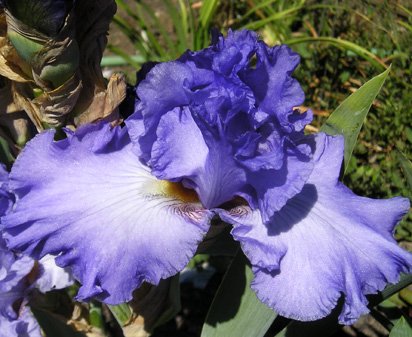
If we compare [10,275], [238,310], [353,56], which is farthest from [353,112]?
[353,56]

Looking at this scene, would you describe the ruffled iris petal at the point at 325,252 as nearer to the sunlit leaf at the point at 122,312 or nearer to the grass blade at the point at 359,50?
the sunlit leaf at the point at 122,312

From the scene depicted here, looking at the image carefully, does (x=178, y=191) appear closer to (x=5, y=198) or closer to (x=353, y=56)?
(x=5, y=198)

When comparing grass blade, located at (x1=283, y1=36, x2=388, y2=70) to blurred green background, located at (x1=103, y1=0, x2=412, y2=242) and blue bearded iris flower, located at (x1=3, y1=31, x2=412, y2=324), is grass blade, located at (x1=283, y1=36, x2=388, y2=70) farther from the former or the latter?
blue bearded iris flower, located at (x1=3, y1=31, x2=412, y2=324)

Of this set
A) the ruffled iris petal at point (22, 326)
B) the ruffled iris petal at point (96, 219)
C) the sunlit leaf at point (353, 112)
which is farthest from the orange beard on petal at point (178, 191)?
the ruffled iris petal at point (22, 326)

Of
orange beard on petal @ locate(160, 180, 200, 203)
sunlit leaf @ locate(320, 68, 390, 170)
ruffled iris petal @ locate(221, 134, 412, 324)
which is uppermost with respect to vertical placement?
sunlit leaf @ locate(320, 68, 390, 170)

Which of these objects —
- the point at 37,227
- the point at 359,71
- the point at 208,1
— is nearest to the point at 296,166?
the point at 37,227

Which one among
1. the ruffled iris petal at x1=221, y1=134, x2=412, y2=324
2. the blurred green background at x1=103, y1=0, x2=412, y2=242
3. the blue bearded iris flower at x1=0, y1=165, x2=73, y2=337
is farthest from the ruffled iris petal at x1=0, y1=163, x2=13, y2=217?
the blurred green background at x1=103, y1=0, x2=412, y2=242

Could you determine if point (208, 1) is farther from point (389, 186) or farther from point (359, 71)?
point (389, 186)
